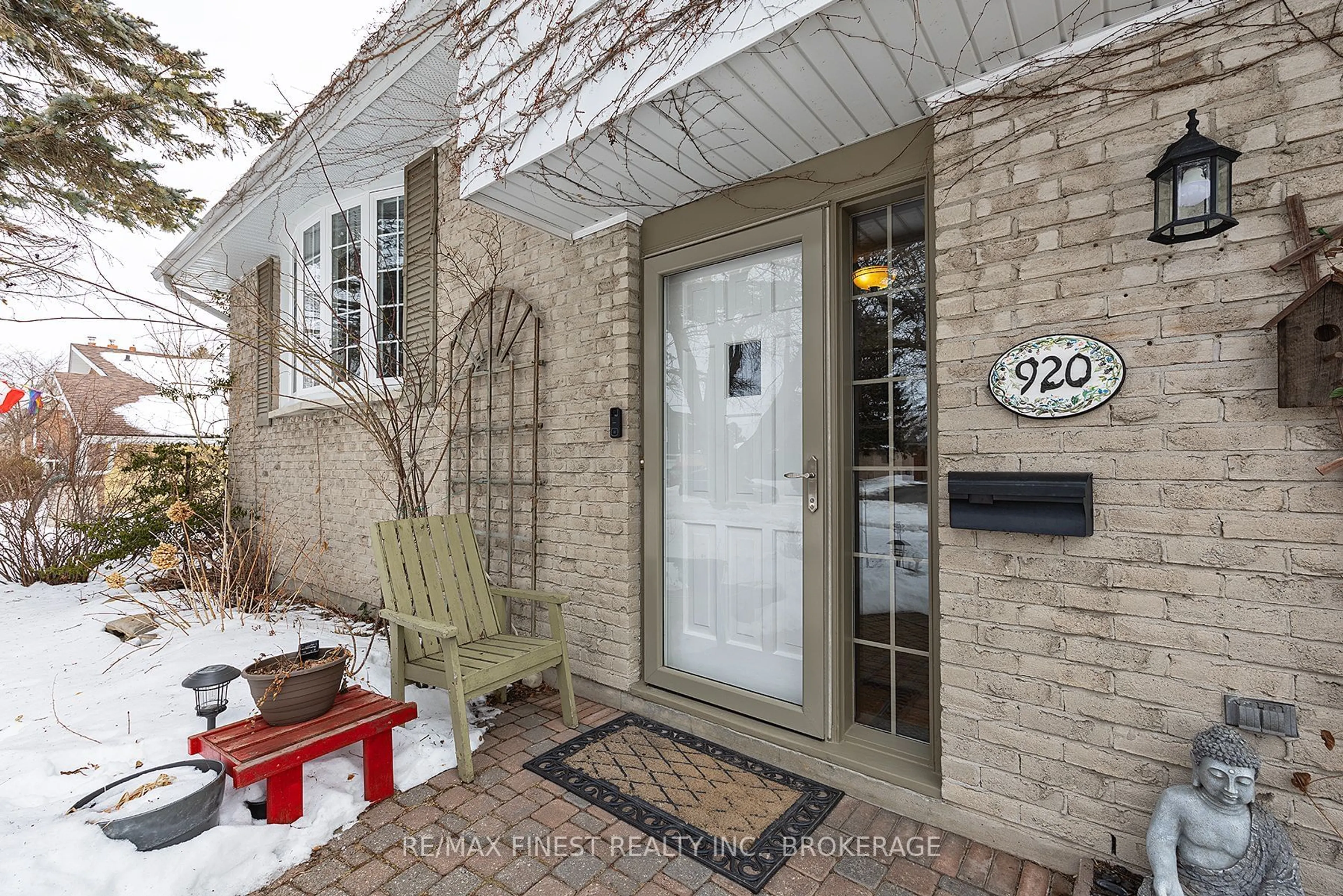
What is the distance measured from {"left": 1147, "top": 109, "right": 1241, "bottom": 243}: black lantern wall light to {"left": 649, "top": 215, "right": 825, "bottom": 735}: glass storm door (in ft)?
3.74

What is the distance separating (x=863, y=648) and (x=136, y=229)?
7.09 meters

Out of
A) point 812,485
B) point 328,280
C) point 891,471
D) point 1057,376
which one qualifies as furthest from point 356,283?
point 1057,376

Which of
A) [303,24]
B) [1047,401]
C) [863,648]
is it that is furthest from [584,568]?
[303,24]

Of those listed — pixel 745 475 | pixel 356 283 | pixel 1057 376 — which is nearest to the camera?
pixel 1057 376

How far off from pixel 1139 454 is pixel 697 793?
194 cm

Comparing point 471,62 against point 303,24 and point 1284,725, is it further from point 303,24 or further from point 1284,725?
point 1284,725

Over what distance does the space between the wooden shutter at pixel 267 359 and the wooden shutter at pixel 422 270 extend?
2.53m

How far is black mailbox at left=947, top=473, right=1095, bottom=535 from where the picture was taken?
69.2 inches

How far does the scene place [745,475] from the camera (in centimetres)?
279

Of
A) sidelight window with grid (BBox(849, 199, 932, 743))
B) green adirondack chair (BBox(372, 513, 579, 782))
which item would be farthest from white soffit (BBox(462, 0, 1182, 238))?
green adirondack chair (BBox(372, 513, 579, 782))

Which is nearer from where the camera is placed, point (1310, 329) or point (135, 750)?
point (1310, 329)

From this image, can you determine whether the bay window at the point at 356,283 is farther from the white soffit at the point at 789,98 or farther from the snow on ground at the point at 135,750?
the white soffit at the point at 789,98

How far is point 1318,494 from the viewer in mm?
1484

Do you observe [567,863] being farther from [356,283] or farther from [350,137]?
[356,283]
